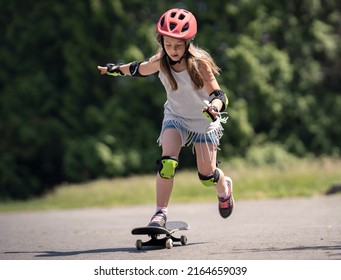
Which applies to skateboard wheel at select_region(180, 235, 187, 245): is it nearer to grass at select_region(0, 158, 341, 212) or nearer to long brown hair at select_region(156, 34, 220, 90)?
long brown hair at select_region(156, 34, 220, 90)

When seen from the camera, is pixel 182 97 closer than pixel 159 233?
No

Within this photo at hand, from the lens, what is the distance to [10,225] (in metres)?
12.3

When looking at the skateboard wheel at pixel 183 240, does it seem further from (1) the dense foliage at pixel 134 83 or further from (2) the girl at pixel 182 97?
(1) the dense foliage at pixel 134 83

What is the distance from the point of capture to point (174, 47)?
24.5ft

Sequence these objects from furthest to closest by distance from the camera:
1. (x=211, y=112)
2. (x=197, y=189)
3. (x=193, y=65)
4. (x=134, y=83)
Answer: (x=134, y=83), (x=197, y=189), (x=193, y=65), (x=211, y=112)

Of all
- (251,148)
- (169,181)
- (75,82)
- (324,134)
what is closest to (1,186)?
(75,82)

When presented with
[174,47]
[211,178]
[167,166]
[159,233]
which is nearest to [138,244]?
[159,233]

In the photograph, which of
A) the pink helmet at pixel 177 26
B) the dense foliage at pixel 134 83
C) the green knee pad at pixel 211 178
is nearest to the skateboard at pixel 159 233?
the green knee pad at pixel 211 178

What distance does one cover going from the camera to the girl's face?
24.5ft

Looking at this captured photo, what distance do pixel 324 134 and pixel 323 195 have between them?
30.7 feet

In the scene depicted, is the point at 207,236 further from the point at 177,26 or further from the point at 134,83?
the point at 134,83

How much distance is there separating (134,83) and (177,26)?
17.2 metres

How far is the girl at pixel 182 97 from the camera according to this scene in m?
7.49

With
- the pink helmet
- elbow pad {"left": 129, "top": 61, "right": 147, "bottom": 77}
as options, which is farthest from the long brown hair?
elbow pad {"left": 129, "top": 61, "right": 147, "bottom": 77}
